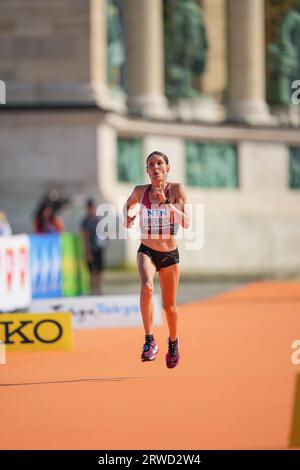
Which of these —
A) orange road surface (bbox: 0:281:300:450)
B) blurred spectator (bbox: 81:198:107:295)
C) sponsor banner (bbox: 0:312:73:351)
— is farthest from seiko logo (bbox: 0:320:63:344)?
blurred spectator (bbox: 81:198:107:295)

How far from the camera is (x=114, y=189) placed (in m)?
34.7

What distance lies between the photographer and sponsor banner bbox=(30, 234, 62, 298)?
950 inches

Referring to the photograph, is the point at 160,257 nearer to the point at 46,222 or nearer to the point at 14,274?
the point at 14,274

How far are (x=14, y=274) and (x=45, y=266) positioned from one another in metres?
3.23

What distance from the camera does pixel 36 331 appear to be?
17.1 meters

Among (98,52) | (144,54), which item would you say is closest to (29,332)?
(98,52)

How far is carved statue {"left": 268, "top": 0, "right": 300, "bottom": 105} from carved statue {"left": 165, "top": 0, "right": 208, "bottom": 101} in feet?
9.56

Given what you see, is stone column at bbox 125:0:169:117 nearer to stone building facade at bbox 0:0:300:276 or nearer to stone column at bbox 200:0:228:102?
stone building facade at bbox 0:0:300:276

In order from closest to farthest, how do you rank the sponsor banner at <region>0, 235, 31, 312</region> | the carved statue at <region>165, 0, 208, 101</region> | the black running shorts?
the black running shorts → the sponsor banner at <region>0, 235, 31, 312</region> → the carved statue at <region>165, 0, 208, 101</region>

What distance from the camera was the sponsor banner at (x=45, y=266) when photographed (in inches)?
950

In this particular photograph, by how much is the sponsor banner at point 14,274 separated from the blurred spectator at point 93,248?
4486 millimetres

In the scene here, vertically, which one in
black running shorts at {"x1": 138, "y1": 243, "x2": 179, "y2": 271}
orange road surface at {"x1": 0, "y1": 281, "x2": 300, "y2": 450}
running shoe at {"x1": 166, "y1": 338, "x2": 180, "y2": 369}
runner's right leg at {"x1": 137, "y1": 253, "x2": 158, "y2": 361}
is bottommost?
orange road surface at {"x1": 0, "y1": 281, "x2": 300, "y2": 450}

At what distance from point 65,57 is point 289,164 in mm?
10711
